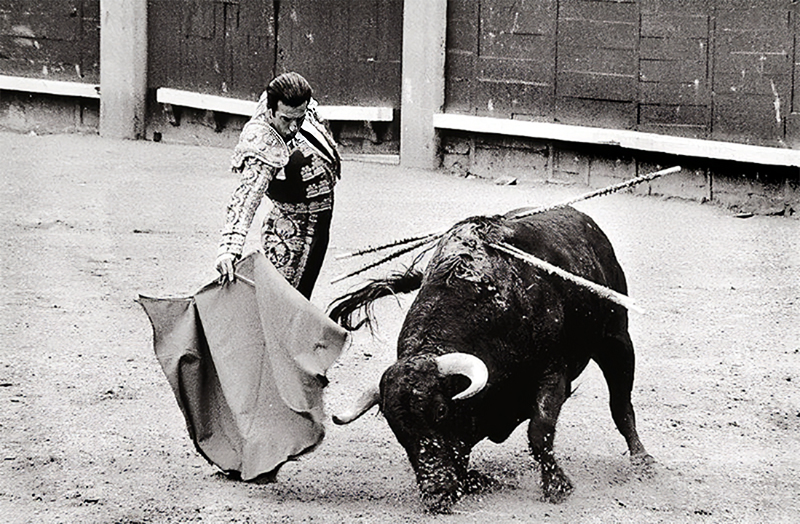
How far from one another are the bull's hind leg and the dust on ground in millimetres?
92

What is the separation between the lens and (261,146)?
4.03 m

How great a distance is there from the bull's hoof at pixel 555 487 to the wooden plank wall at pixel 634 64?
14.7 feet

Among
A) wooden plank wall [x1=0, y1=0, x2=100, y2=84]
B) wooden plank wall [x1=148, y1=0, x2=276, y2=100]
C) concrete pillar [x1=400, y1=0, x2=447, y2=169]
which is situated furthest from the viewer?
wooden plank wall [x1=0, y1=0, x2=100, y2=84]

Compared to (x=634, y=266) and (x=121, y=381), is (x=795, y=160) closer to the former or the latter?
(x=634, y=266)

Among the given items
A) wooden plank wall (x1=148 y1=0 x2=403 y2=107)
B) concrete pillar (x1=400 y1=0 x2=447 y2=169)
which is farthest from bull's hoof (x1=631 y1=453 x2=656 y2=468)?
wooden plank wall (x1=148 y1=0 x2=403 y2=107)

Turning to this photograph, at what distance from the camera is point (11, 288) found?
20.3 ft

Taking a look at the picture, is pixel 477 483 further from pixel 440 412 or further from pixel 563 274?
pixel 563 274

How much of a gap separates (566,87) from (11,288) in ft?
12.5

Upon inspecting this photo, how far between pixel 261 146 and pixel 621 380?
4.02 feet

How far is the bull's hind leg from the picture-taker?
4.16 meters

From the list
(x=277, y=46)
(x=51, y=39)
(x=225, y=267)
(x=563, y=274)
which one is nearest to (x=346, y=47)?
(x=277, y=46)

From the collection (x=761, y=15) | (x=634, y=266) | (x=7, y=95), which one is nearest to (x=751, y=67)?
(x=761, y=15)

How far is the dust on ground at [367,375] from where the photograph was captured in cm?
370

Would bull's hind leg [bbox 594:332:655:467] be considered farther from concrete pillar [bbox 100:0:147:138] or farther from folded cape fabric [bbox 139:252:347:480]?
concrete pillar [bbox 100:0:147:138]
